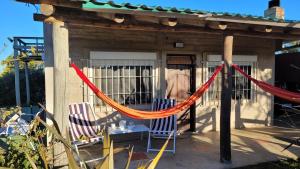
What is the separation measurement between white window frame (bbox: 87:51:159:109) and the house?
0.02 meters

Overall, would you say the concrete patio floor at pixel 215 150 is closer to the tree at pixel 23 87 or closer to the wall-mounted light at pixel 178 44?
the wall-mounted light at pixel 178 44

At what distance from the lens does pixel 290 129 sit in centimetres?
695

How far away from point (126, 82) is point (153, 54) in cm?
93

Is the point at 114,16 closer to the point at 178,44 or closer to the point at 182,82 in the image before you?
the point at 178,44

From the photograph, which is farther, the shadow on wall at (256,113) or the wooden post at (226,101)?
the shadow on wall at (256,113)

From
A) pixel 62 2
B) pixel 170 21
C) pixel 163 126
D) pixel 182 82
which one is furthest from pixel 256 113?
pixel 62 2

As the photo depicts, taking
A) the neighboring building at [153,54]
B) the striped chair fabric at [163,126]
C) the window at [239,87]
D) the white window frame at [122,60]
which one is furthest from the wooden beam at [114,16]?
the window at [239,87]

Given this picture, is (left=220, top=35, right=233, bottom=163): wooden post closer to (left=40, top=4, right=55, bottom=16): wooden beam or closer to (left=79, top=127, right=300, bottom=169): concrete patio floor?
(left=79, top=127, right=300, bottom=169): concrete patio floor

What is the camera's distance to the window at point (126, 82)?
18.7ft

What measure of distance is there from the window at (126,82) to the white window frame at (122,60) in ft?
0.22

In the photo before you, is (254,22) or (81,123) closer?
(254,22)

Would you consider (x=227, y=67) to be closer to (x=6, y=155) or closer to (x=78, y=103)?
(x=78, y=103)

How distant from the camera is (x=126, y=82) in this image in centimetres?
596

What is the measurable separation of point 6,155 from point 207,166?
2.92m
